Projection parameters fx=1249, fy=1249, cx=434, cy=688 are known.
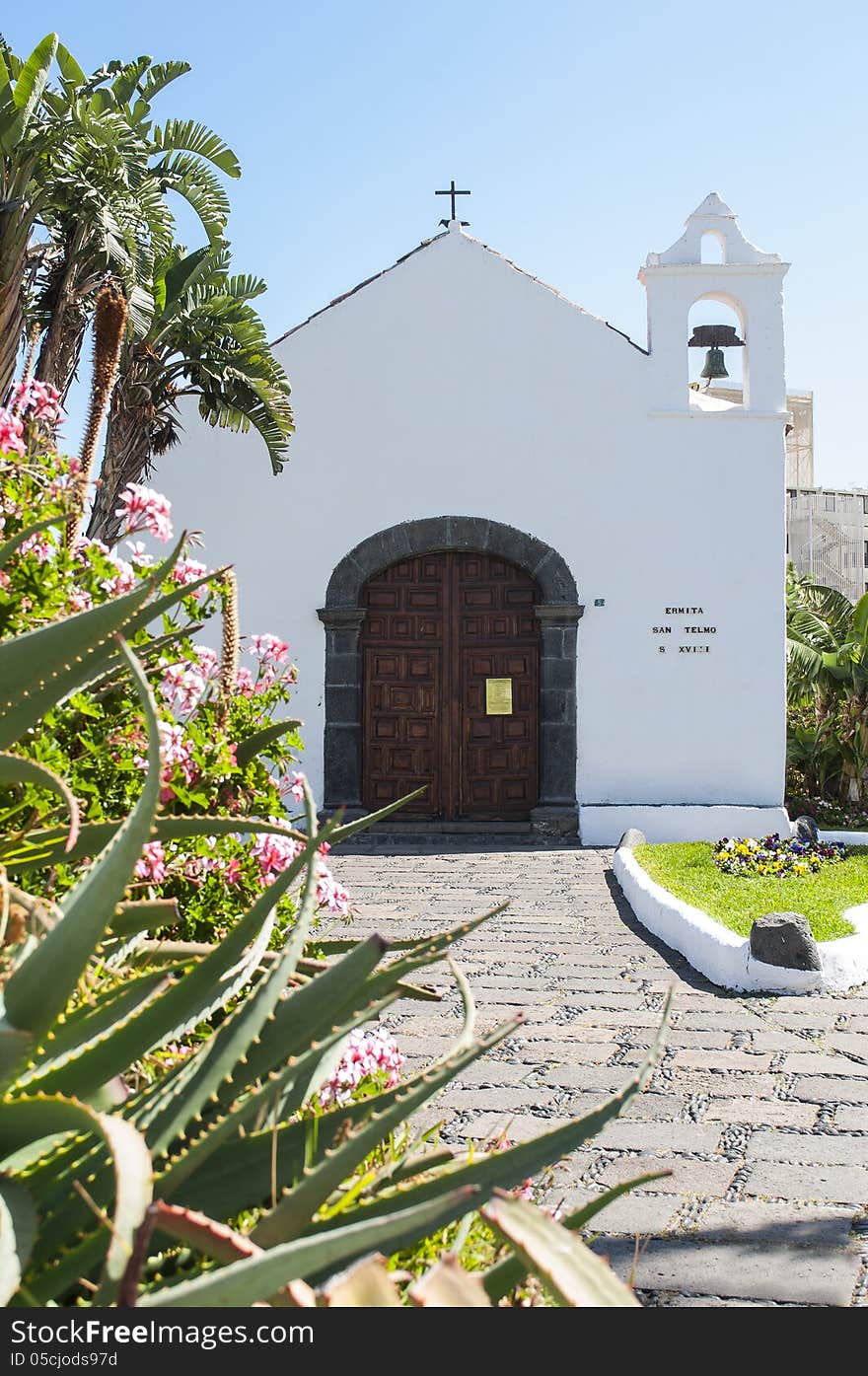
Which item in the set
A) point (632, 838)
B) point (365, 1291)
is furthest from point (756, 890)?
point (365, 1291)

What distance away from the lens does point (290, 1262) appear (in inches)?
38.0

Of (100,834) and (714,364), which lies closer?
(100,834)

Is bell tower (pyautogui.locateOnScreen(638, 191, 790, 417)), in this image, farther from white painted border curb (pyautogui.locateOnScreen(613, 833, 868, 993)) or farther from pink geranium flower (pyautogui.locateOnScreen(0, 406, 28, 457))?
pink geranium flower (pyautogui.locateOnScreen(0, 406, 28, 457))

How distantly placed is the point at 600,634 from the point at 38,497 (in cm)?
937

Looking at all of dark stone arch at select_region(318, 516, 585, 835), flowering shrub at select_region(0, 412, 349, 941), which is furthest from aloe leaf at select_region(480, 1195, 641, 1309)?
dark stone arch at select_region(318, 516, 585, 835)

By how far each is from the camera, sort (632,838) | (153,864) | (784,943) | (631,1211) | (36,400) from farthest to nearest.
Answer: (632,838) < (784,943) < (36,400) < (631,1211) < (153,864)

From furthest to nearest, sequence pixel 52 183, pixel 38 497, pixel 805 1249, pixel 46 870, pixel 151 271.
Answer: pixel 151 271, pixel 52 183, pixel 38 497, pixel 805 1249, pixel 46 870

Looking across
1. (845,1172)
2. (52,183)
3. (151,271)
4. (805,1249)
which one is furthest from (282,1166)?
(151,271)

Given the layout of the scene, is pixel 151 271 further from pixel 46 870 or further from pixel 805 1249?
pixel 805 1249

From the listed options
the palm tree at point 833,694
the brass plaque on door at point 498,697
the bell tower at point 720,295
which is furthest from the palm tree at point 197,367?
the palm tree at point 833,694

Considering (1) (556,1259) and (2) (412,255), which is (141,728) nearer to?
(1) (556,1259)

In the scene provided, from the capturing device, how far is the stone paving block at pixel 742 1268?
2.68 metres

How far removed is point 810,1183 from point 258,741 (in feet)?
6.28
